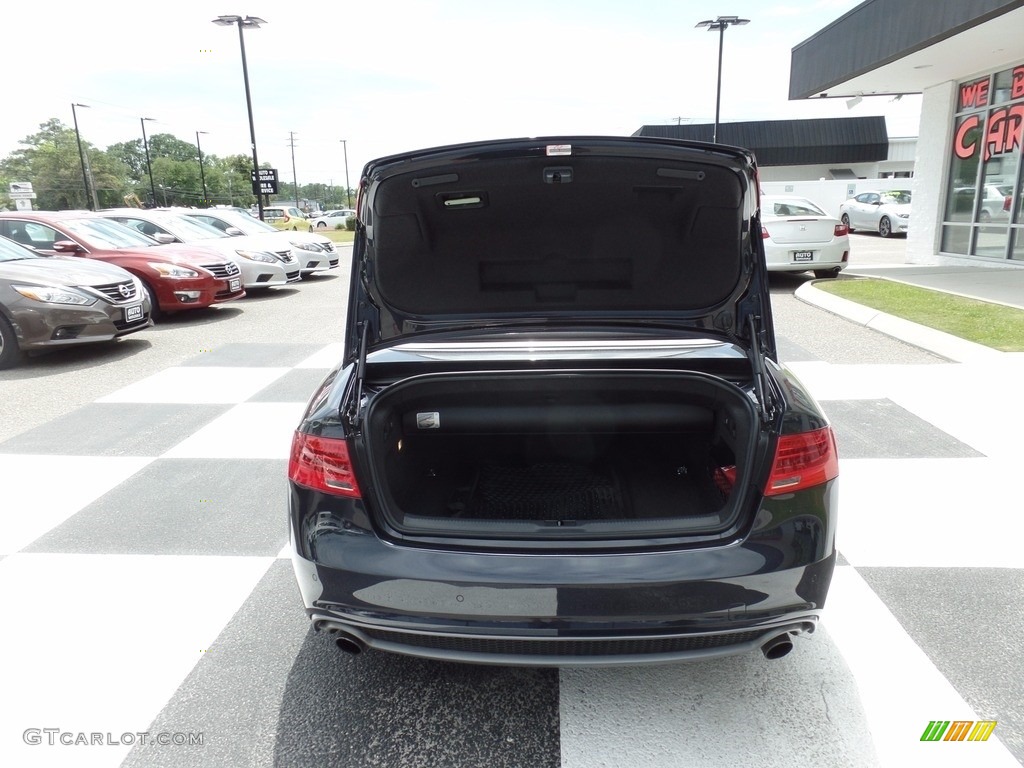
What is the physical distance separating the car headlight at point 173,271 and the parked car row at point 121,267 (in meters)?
0.01

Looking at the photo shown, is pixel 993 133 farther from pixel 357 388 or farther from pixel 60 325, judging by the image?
pixel 60 325

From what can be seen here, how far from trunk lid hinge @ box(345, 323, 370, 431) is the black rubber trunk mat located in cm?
70

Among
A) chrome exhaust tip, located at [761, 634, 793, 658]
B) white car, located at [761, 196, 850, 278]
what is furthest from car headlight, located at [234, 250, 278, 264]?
chrome exhaust tip, located at [761, 634, 793, 658]

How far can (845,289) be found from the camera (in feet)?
35.8

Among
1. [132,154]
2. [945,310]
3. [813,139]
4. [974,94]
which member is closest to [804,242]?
[945,310]

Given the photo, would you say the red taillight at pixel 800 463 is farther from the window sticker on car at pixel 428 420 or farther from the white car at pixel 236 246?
the white car at pixel 236 246

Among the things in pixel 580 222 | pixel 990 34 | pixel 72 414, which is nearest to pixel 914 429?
pixel 580 222

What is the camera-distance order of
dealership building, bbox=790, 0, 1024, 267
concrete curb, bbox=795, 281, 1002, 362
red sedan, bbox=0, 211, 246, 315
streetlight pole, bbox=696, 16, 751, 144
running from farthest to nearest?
streetlight pole, bbox=696, 16, 751, 144, dealership building, bbox=790, 0, 1024, 267, red sedan, bbox=0, 211, 246, 315, concrete curb, bbox=795, 281, 1002, 362

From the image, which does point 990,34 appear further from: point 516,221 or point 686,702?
point 686,702

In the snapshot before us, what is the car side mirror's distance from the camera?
9.23 metres

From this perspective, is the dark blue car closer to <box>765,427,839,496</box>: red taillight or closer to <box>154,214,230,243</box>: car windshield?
<box>765,427,839,496</box>: red taillight

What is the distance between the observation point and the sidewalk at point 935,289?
23.1ft

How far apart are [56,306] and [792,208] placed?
37.0 ft

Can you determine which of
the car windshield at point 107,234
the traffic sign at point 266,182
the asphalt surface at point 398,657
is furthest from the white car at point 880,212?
the asphalt surface at point 398,657
